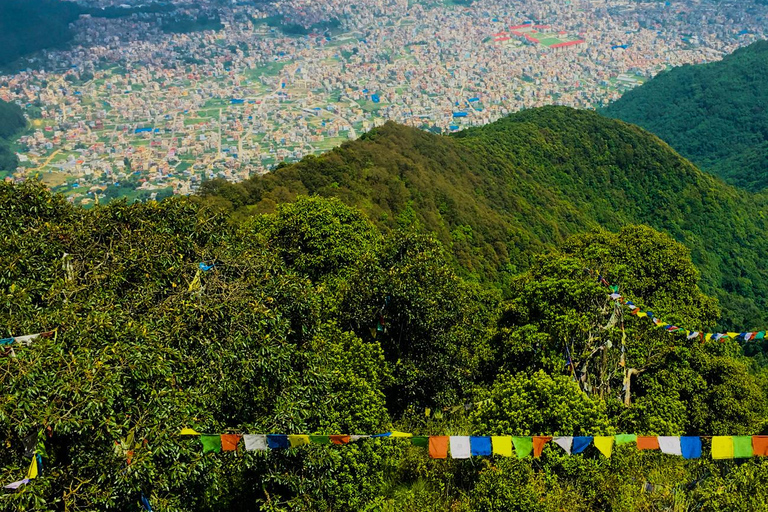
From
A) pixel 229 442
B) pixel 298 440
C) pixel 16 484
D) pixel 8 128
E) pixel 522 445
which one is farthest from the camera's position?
pixel 8 128

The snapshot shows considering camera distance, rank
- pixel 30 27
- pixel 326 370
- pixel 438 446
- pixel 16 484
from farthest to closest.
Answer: pixel 30 27 < pixel 326 370 < pixel 438 446 < pixel 16 484

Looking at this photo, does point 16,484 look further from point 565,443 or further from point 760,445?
point 760,445

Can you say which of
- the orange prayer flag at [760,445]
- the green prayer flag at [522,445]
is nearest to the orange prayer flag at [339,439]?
the green prayer flag at [522,445]

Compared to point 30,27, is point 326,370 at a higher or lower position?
lower

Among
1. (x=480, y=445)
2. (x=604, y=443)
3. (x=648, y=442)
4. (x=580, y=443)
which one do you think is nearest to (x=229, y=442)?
(x=480, y=445)

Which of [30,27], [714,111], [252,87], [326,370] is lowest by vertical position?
[714,111]

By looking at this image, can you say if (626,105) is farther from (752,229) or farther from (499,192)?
(499,192)

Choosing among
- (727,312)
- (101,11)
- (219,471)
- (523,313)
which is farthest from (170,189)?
(101,11)
